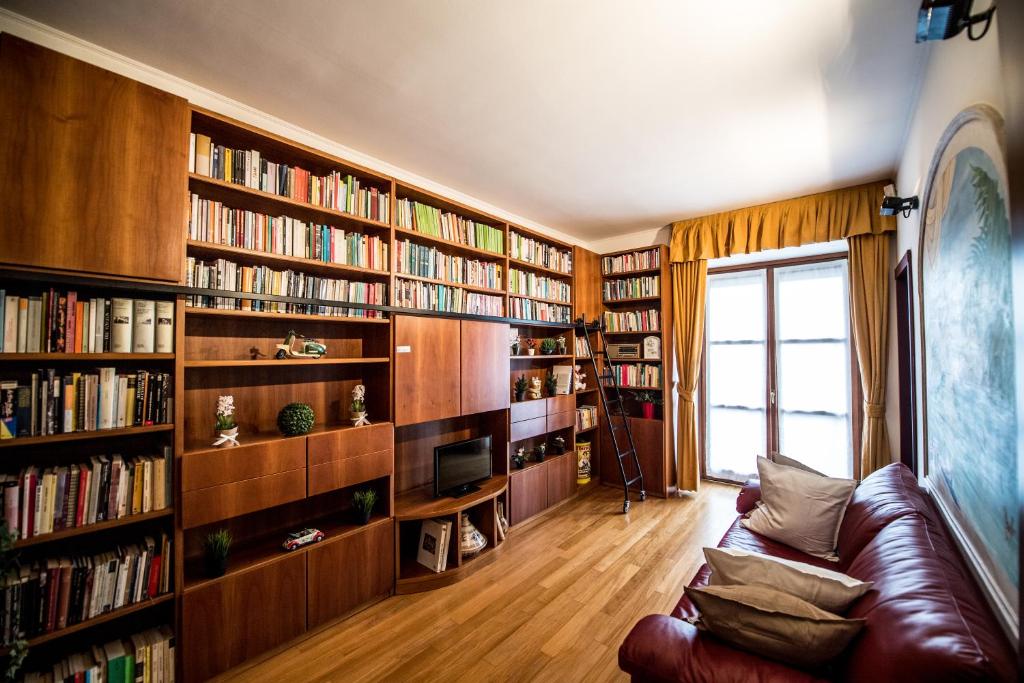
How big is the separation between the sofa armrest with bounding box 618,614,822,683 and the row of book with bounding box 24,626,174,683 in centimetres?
195

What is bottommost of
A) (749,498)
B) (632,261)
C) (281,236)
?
(749,498)

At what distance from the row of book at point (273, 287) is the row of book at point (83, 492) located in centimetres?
76

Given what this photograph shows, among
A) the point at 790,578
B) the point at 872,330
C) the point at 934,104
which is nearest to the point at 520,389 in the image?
the point at 790,578

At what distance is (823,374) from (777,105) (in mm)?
3086

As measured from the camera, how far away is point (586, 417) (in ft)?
14.5

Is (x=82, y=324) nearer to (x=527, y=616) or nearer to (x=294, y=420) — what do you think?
(x=294, y=420)

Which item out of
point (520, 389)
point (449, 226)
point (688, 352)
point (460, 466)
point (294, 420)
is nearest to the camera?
point (294, 420)

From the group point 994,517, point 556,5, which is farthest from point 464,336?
point 994,517

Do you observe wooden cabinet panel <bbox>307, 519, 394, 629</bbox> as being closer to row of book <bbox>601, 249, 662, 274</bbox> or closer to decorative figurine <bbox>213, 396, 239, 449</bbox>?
decorative figurine <bbox>213, 396, 239, 449</bbox>

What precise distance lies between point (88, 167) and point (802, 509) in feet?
12.1

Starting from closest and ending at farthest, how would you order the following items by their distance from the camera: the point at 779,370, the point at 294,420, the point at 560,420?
1. the point at 294,420
2. the point at 560,420
3. the point at 779,370

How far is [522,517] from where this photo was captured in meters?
3.50

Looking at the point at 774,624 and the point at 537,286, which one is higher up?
the point at 537,286

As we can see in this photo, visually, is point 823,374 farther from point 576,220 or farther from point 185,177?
point 185,177
